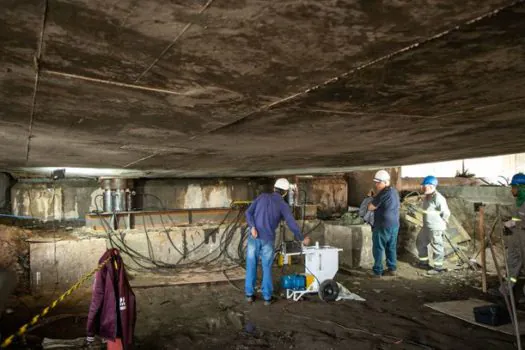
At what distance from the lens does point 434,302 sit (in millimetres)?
5473

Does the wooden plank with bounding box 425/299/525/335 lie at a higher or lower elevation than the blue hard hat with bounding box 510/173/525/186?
lower

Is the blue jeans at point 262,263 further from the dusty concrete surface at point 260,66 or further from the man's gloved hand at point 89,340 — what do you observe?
the dusty concrete surface at point 260,66

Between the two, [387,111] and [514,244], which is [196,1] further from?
[514,244]

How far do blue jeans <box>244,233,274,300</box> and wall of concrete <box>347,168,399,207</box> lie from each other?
15.9 ft

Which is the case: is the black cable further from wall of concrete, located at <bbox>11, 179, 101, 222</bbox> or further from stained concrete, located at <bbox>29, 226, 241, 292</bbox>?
wall of concrete, located at <bbox>11, 179, 101, 222</bbox>

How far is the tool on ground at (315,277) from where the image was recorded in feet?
18.0

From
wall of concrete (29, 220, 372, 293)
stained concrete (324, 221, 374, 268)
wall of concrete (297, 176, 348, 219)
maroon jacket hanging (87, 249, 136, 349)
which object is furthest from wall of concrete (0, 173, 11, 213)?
stained concrete (324, 221, 374, 268)

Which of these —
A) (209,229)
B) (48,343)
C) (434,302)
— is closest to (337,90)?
(48,343)

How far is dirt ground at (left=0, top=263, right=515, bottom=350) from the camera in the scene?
408 centimetres

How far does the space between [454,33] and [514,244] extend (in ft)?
16.4

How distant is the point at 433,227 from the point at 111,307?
6.34 meters

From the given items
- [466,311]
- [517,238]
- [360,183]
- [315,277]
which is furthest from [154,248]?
[517,238]

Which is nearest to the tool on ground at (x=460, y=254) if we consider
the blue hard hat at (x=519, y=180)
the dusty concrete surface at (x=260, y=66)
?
the blue hard hat at (x=519, y=180)

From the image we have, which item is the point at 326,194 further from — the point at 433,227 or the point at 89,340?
the point at 89,340
